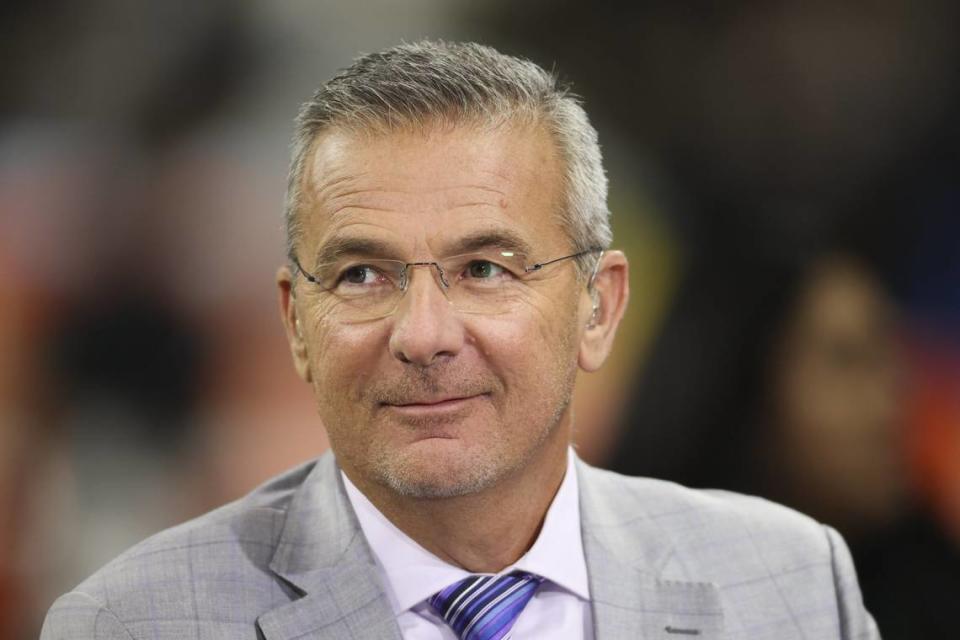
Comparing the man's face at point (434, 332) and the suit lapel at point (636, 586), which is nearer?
the man's face at point (434, 332)

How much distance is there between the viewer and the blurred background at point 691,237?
3812mm

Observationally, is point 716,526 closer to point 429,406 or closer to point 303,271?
point 429,406

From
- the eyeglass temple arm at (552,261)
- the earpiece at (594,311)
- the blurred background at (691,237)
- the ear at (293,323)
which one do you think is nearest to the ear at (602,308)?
the earpiece at (594,311)

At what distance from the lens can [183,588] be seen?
9.29 feet

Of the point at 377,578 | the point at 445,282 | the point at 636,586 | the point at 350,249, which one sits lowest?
the point at 636,586

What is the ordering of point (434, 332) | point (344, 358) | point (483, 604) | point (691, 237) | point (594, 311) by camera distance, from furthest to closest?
point (691, 237), point (594, 311), point (483, 604), point (344, 358), point (434, 332)

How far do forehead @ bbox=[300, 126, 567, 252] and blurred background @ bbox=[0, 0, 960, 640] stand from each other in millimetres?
1033

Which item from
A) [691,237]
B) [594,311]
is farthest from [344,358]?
[691,237]

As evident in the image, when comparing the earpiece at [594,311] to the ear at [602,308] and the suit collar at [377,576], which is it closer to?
the ear at [602,308]

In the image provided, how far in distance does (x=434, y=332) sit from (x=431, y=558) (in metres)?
0.61

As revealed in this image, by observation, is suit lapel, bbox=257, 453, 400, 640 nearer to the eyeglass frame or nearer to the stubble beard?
the stubble beard

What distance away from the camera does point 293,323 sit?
10.4 feet

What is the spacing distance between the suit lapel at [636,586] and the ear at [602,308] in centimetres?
38

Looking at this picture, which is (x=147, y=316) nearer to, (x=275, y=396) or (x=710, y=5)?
(x=275, y=396)
